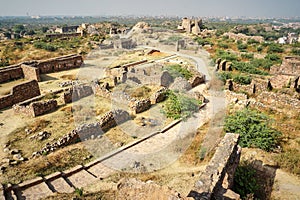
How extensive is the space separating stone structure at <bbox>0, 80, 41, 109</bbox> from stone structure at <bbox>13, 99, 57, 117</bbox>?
169 cm

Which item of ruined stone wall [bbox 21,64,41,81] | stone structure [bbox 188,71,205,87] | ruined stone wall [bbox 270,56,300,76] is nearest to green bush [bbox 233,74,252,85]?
stone structure [bbox 188,71,205,87]

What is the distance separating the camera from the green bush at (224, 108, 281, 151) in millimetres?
9688

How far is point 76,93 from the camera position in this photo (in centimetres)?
1659

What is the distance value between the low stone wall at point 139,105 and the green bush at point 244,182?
7.42 metres

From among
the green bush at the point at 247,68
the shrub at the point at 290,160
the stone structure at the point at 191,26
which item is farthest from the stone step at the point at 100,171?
the stone structure at the point at 191,26

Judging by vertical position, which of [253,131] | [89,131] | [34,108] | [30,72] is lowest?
[89,131]

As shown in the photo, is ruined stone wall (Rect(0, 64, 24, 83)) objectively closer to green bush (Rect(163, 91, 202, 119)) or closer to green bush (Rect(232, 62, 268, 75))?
green bush (Rect(163, 91, 202, 119))

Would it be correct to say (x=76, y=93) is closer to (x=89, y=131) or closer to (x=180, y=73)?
(x=89, y=131)

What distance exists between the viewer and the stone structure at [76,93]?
16.1 meters

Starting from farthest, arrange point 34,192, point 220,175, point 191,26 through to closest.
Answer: point 191,26 → point 34,192 → point 220,175

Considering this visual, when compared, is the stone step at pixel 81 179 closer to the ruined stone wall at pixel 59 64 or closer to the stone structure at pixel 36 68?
the stone structure at pixel 36 68

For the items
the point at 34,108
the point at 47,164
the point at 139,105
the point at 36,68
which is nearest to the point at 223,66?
the point at 139,105

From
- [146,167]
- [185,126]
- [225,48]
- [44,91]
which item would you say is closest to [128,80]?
[44,91]

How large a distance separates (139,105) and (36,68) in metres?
11.7
